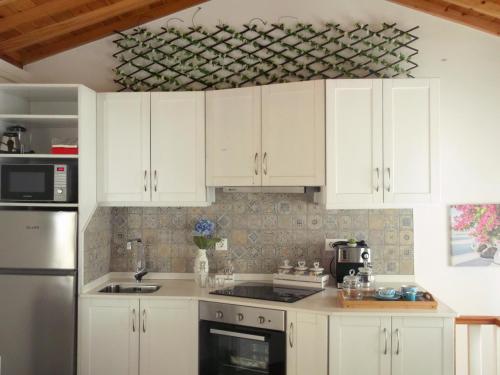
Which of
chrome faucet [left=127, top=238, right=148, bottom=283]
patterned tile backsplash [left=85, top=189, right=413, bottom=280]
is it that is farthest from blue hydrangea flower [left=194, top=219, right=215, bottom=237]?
chrome faucet [left=127, top=238, right=148, bottom=283]

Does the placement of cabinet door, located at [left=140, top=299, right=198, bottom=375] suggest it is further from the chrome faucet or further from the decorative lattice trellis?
the decorative lattice trellis

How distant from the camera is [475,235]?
→ 11.4 feet

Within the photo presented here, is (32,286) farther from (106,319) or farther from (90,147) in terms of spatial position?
(90,147)

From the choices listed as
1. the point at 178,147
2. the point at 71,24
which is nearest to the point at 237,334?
the point at 178,147

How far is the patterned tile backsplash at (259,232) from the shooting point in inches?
139

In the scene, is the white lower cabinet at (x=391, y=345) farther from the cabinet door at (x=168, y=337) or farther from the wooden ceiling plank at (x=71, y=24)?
the wooden ceiling plank at (x=71, y=24)

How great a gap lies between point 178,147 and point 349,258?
1.41 meters

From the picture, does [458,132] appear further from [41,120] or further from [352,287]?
[41,120]

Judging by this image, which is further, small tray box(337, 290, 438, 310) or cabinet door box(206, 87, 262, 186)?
cabinet door box(206, 87, 262, 186)

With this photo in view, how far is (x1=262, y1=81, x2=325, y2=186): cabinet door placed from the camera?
10.4 feet

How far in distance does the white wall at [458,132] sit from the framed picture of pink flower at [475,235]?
0.05 m

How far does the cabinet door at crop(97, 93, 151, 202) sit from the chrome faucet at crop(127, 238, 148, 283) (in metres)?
0.36

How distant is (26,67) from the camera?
3.88 meters

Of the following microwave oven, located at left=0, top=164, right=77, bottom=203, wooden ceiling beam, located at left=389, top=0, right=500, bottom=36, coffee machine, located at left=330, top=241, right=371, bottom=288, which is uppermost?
wooden ceiling beam, located at left=389, top=0, right=500, bottom=36
